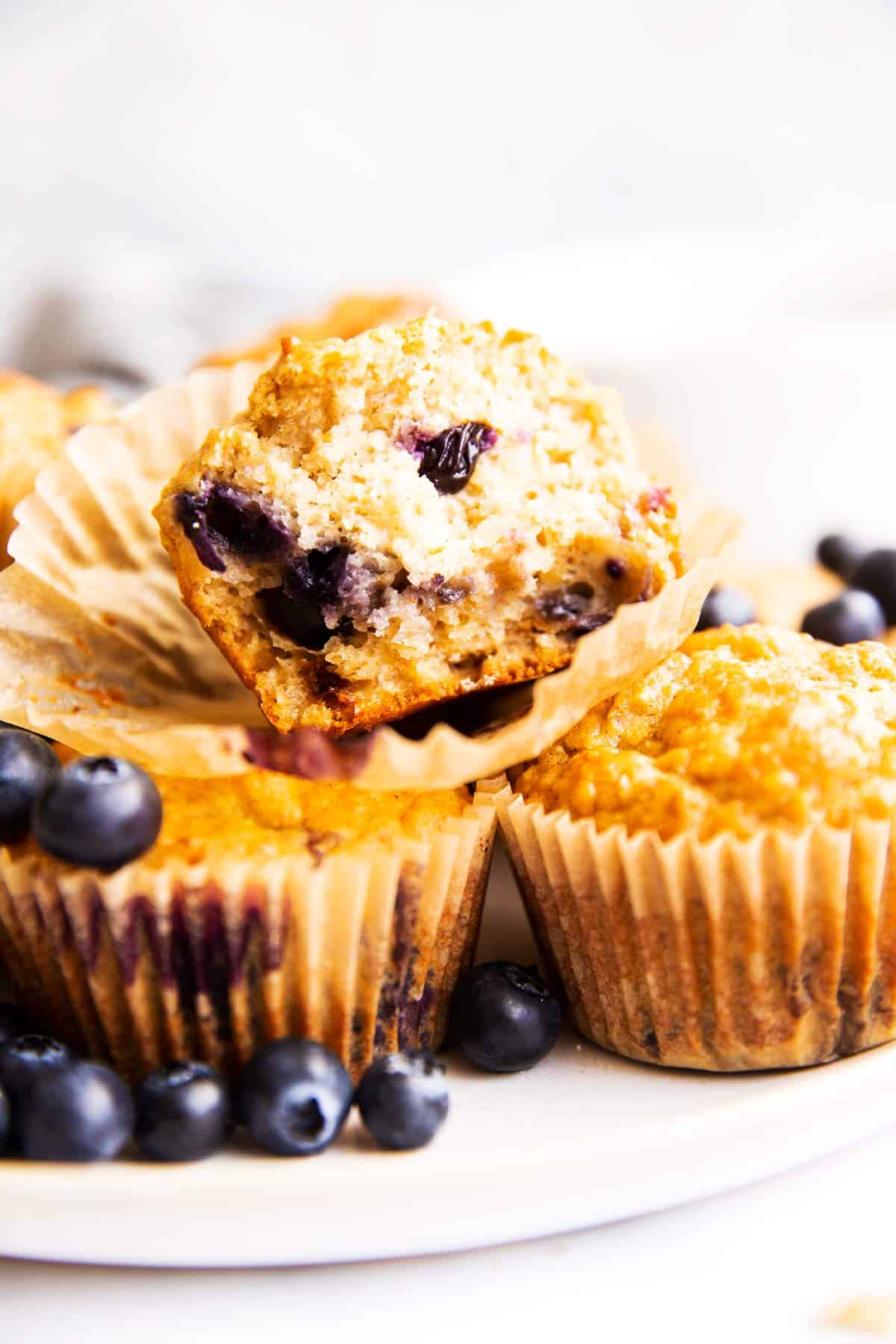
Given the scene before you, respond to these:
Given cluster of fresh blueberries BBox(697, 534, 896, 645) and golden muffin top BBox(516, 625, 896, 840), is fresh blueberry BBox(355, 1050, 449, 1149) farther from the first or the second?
cluster of fresh blueberries BBox(697, 534, 896, 645)

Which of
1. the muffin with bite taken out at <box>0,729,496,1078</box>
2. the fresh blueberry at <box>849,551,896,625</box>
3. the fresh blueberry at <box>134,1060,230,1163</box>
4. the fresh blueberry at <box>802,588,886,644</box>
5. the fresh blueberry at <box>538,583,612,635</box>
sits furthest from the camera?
the fresh blueberry at <box>849,551,896,625</box>

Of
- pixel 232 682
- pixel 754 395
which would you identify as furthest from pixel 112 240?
pixel 232 682

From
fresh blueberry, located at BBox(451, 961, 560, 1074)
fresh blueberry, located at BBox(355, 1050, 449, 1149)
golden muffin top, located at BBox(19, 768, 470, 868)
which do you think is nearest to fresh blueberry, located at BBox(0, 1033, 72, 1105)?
golden muffin top, located at BBox(19, 768, 470, 868)

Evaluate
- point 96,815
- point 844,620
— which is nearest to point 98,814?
point 96,815

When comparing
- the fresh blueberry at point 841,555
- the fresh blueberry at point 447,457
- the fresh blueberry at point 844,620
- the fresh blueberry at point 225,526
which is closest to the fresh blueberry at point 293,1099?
the fresh blueberry at point 225,526

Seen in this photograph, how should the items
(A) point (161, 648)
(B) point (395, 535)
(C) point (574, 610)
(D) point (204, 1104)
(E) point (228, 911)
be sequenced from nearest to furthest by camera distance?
1. (D) point (204, 1104)
2. (E) point (228, 911)
3. (B) point (395, 535)
4. (C) point (574, 610)
5. (A) point (161, 648)

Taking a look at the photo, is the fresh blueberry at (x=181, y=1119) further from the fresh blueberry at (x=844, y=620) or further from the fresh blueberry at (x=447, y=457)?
the fresh blueberry at (x=844, y=620)

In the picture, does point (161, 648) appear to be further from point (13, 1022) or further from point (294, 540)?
point (13, 1022)
